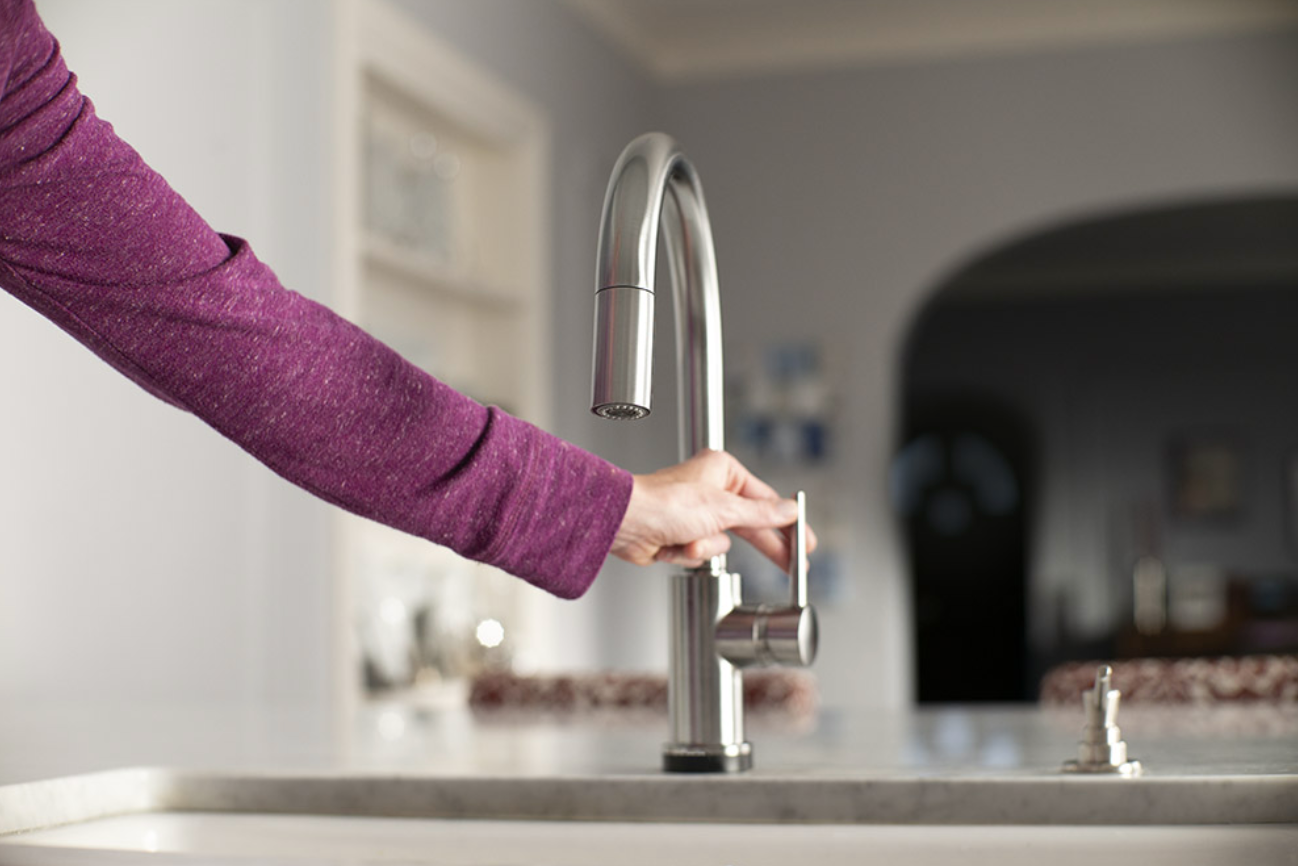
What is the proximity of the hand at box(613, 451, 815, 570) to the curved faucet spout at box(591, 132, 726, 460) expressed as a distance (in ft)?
0.13

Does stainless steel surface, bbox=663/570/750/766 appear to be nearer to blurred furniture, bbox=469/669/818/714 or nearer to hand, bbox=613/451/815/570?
hand, bbox=613/451/815/570

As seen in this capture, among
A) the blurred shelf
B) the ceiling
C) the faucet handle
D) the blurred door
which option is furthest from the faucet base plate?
the blurred door

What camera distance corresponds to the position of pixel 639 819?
0.90 meters

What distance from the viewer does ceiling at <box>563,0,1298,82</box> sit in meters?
4.55

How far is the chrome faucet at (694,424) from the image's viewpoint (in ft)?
2.66

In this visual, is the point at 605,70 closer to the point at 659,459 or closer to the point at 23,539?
the point at 659,459

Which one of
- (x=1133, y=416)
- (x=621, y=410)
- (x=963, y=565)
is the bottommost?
(x=621, y=410)

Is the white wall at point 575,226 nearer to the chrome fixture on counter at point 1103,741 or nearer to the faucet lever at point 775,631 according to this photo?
the faucet lever at point 775,631

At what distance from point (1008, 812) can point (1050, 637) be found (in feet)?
26.2

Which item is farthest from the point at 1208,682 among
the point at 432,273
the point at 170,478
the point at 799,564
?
the point at 432,273

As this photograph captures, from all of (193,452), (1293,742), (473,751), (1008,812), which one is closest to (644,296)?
(1008,812)

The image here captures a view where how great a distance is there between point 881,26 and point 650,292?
13.8 feet

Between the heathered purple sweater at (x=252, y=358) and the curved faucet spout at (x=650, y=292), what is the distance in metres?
0.08

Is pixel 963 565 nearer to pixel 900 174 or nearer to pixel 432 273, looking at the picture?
pixel 900 174
